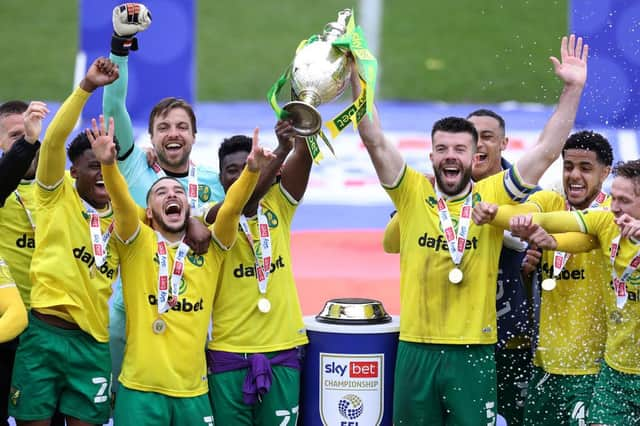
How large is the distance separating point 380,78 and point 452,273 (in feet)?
53.6

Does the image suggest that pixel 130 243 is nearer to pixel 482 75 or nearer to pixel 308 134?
pixel 308 134

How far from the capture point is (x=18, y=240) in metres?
6.39

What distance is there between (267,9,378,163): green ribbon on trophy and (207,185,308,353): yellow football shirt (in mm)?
580

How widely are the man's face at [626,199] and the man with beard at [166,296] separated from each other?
172 centimetres

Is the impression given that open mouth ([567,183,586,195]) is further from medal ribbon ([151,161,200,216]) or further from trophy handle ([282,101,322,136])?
medal ribbon ([151,161,200,216])

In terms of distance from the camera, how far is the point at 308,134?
228 inches

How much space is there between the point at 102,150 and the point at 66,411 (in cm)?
133

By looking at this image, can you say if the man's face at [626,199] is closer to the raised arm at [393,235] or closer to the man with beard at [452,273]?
the man with beard at [452,273]

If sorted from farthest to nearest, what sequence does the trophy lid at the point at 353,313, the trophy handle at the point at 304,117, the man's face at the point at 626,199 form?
1. the trophy lid at the point at 353,313
2. the man's face at the point at 626,199
3. the trophy handle at the point at 304,117

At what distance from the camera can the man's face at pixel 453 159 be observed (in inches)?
246

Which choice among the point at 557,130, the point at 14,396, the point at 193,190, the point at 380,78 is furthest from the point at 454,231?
the point at 380,78

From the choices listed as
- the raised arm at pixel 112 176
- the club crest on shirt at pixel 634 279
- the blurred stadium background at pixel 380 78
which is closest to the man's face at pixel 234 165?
the raised arm at pixel 112 176

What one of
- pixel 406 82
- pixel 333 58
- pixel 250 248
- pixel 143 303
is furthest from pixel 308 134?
pixel 406 82

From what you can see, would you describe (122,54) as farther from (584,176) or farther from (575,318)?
(575,318)
